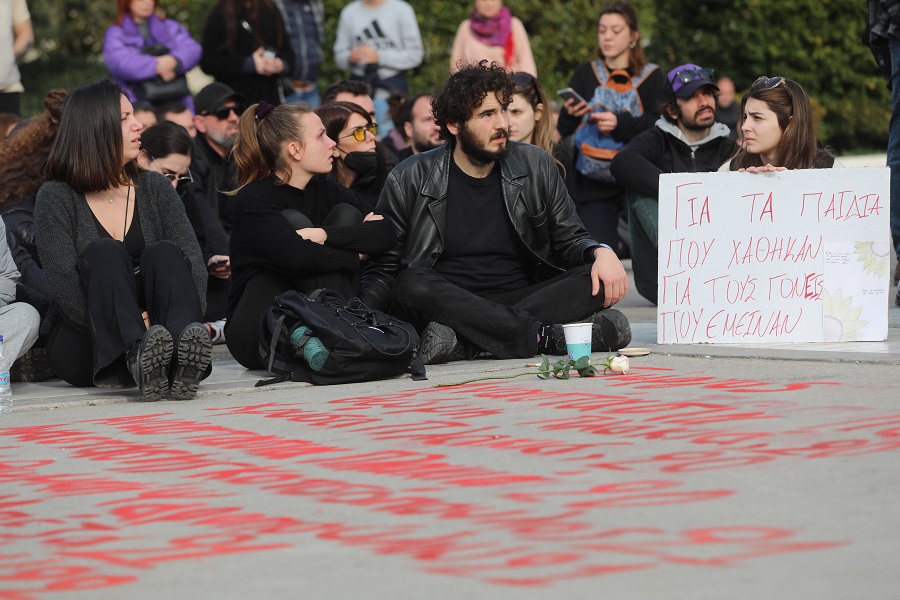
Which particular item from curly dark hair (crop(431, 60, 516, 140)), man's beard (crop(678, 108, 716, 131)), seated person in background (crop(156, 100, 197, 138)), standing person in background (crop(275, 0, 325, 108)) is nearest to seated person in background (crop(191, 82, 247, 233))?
seated person in background (crop(156, 100, 197, 138))

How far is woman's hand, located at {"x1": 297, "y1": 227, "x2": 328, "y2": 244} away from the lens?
694cm

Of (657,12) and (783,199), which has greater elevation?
(657,12)

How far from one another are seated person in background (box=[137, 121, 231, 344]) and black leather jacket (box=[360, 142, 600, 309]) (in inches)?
54.4

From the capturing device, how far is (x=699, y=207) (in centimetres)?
721

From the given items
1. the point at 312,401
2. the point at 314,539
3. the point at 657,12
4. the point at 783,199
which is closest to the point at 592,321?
the point at 783,199

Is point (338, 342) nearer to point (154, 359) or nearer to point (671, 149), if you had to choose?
point (154, 359)

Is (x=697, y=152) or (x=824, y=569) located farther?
(x=697, y=152)

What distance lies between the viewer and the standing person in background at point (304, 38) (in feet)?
39.7

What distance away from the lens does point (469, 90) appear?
7297mm

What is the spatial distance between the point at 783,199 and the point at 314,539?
4.05m

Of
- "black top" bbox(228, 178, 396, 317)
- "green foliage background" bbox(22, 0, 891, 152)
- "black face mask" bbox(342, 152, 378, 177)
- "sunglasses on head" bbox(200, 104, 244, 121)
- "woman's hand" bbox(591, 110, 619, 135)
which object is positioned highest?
"green foliage background" bbox(22, 0, 891, 152)

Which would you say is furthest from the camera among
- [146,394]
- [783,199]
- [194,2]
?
[194,2]

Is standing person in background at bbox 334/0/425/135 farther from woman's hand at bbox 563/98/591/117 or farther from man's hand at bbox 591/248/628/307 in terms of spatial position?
man's hand at bbox 591/248/628/307

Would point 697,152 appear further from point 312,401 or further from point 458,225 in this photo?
point 312,401
